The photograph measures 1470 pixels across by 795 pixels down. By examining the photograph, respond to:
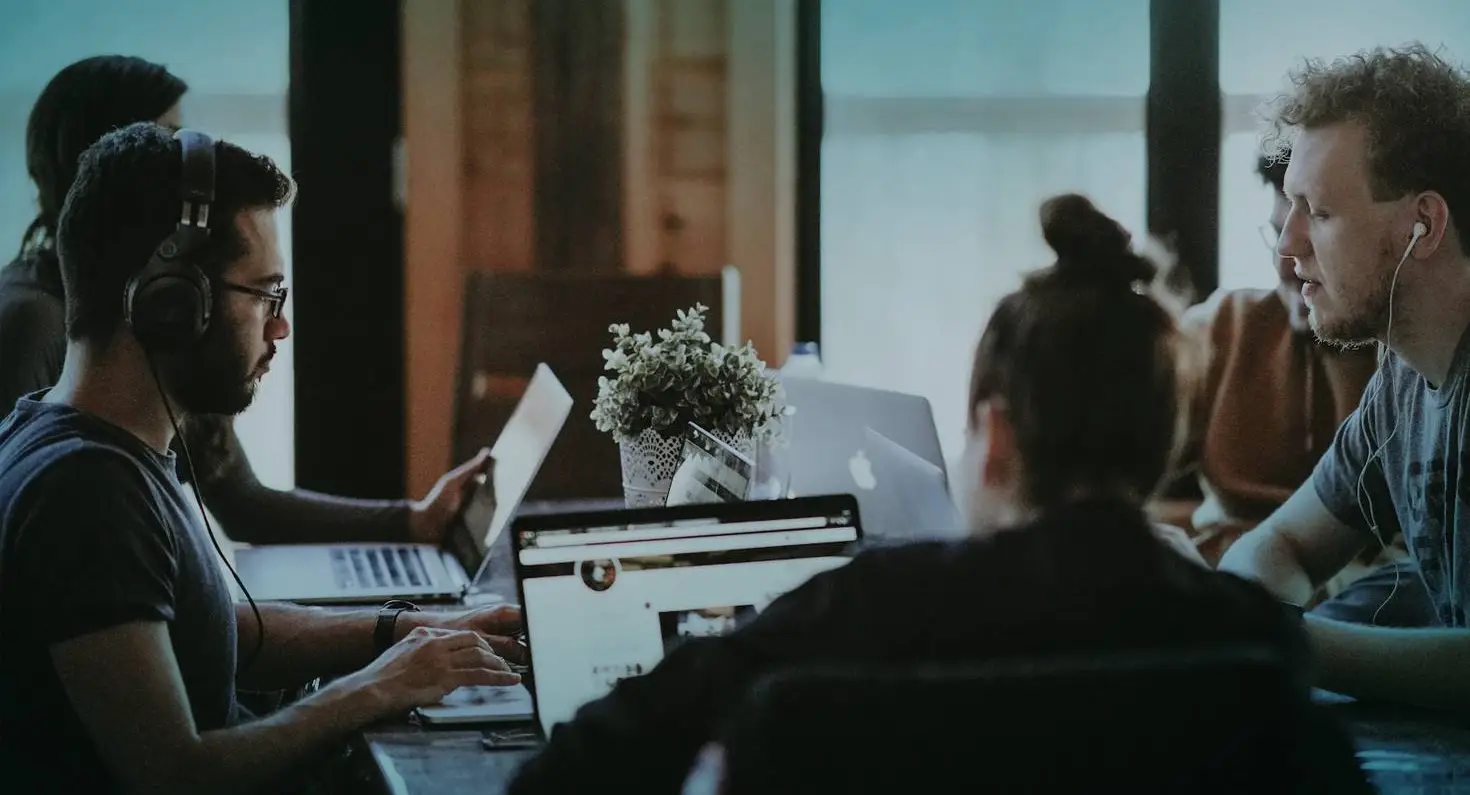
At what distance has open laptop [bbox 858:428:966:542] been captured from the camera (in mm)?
1606

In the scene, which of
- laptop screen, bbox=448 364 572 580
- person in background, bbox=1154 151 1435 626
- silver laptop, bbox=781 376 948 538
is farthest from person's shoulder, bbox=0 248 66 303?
person in background, bbox=1154 151 1435 626

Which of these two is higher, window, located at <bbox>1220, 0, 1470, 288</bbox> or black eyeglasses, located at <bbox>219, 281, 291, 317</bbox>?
window, located at <bbox>1220, 0, 1470, 288</bbox>

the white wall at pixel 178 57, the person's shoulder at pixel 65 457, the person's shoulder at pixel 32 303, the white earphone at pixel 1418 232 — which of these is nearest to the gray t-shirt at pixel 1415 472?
the white earphone at pixel 1418 232

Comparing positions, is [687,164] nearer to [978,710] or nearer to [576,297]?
[576,297]

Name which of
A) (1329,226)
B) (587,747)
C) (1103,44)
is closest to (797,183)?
(1103,44)

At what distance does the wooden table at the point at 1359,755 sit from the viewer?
1.13m

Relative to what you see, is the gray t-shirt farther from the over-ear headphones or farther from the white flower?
the over-ear headphones

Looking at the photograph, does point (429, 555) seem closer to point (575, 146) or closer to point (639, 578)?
point (639, 578)

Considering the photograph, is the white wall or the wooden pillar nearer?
the white wall

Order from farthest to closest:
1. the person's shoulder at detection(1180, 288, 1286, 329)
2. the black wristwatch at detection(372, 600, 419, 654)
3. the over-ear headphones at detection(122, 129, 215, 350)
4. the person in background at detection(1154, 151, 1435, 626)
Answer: the person's shoulder at detection(1180, 288, 1286, 329) < the person in background at detection(1154, 151, 1435, 626) < the black wristwatch at detection(372, 600, 419, 654) < the over-ear headphones at detection(122, 129, 215, 350)

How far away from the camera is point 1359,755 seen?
44.7 inches

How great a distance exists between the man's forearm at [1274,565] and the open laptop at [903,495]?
38 centimetres

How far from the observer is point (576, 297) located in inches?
117

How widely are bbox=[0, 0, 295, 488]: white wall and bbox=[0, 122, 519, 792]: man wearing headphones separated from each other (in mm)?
2201
